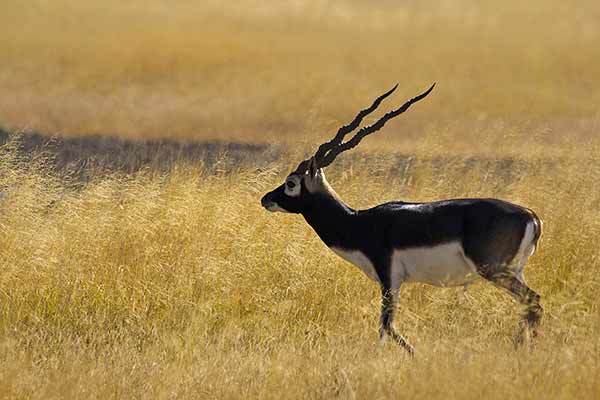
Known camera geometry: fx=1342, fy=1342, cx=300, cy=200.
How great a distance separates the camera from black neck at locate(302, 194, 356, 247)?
8612mm

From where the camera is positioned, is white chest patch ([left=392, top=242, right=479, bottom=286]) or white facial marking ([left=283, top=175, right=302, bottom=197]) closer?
white chest patch ([left=392, top=242, right=479, bottom=286])

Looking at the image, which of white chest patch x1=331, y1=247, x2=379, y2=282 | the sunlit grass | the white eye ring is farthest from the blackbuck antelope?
the white eye ring

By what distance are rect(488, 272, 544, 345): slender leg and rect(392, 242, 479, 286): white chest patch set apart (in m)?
0.16

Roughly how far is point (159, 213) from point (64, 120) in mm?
12498

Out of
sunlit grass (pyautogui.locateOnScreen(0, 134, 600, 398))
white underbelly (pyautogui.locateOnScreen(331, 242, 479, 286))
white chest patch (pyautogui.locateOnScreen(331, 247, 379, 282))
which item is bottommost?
sunlit grass (pyautogui.locateOnScreen(0, 134, 600, 398))

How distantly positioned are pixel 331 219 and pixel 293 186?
0.34m

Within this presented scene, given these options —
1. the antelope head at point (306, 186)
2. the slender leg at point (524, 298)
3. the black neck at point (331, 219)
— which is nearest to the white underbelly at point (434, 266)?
the slender leg at point (524, 298)

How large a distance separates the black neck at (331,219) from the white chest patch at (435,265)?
1.35 ft

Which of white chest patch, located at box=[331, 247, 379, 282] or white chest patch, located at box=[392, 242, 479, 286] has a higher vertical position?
white chest patch, located at box=[392, 242, 479, 286]

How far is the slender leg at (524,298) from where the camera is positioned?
26.7 feet

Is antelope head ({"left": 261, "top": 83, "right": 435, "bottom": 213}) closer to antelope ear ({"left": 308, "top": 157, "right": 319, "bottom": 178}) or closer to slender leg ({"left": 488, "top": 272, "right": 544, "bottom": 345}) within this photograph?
antelope ear ({"left": 308, "top": 157, "right": 319, "bottom": 178})

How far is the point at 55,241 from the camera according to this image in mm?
10039

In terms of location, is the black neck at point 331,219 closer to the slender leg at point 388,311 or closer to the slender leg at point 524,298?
the slender leg at point 388,311

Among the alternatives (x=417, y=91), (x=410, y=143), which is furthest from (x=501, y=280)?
(x=417, y=91)
